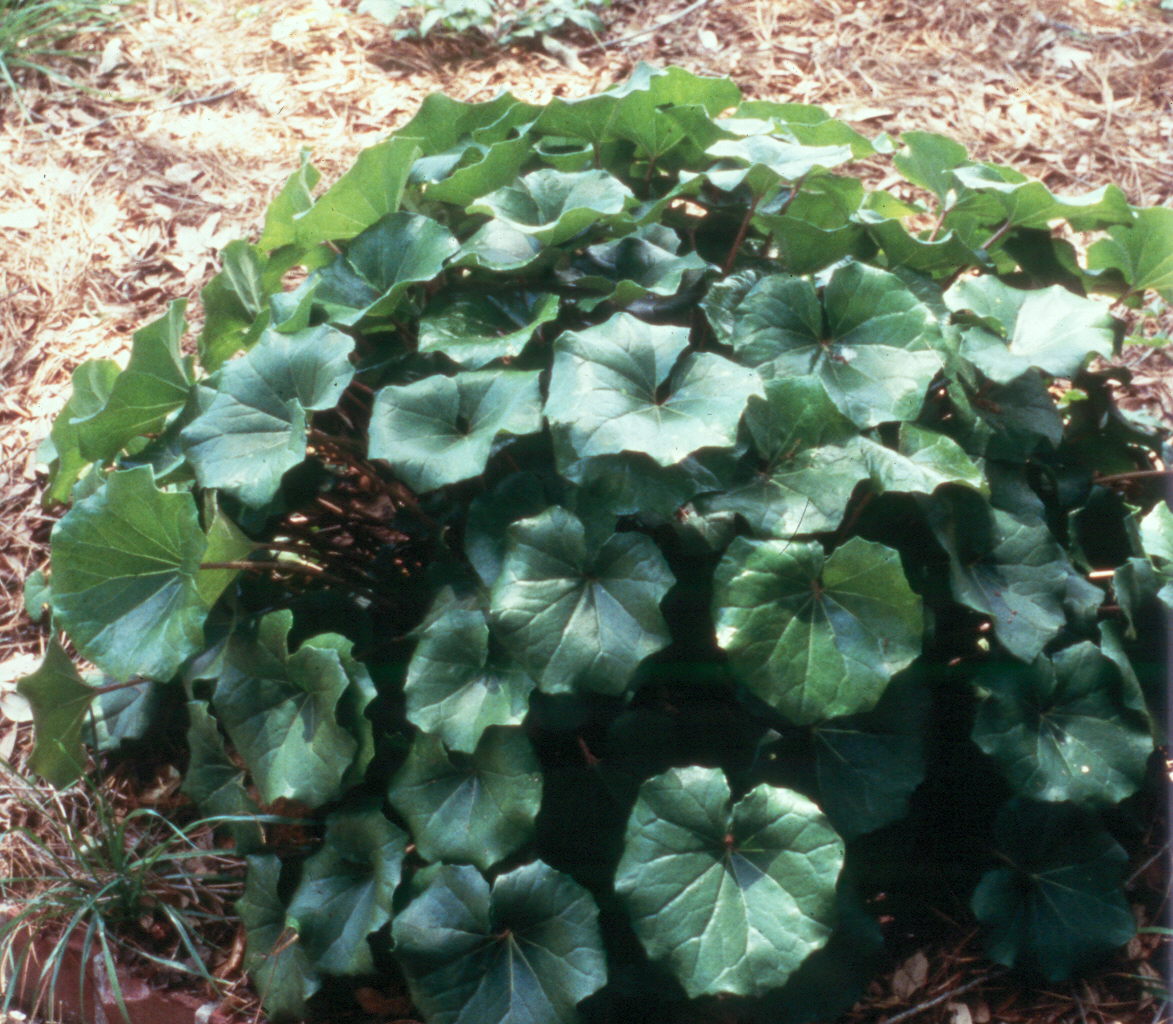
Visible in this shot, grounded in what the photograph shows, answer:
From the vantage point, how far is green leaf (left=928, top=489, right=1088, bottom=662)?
144 centimetres

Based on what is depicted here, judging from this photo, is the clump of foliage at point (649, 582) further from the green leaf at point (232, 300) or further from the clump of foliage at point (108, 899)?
the clump of foliage at point (108, 899)

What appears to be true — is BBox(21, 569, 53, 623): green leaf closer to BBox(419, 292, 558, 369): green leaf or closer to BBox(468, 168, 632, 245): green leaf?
BBox(419, 292, 558, 369): green leaf

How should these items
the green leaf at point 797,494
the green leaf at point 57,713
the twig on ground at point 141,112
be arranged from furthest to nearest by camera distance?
the twig on ground at point 141,112, the green leaf at point 57,713, the green leaf at point 797,494

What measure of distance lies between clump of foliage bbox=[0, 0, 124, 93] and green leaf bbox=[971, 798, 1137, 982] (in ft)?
10.9

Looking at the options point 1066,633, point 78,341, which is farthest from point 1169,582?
point 78,341

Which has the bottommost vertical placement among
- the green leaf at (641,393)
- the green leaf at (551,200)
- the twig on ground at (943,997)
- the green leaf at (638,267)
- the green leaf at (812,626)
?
the twig on ground at (943,997)

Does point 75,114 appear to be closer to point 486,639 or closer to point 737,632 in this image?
point 486,639

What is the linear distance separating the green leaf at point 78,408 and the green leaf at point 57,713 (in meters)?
0.40

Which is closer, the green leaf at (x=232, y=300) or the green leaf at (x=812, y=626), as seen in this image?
the green leaf at (x=812, y=626)

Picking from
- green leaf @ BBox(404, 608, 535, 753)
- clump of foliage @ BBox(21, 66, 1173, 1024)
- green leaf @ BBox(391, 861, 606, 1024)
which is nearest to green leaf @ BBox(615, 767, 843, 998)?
clump of foliage @ BBox(21, 66, 1173, 1024)

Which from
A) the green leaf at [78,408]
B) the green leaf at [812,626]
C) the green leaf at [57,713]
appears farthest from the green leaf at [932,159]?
the green leaf at [57,713]

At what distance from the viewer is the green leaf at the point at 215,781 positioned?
63.7 inches

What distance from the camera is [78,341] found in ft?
8.51

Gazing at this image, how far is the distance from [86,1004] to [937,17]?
3513 millimetres
